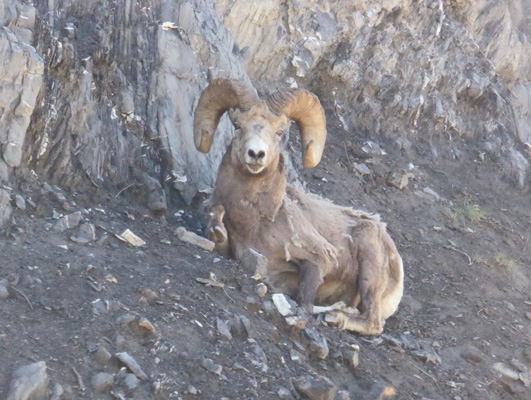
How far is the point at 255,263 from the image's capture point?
8.87 metres

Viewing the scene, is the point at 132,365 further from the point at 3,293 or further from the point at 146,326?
the point at 3,293

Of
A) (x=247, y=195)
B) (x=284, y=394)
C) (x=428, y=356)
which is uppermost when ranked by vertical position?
(x=247, y=195)

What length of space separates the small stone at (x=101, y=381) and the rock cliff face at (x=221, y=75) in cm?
300

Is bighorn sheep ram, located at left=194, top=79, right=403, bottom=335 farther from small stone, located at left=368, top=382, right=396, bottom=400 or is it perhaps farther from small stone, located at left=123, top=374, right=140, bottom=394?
small stone, located at left=123, top=374, right=140, bottom=394

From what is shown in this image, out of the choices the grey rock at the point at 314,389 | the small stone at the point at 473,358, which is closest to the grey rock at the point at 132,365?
the grey rock at the point at 314,389

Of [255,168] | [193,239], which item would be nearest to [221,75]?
[255,168]

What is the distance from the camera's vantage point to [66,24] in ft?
33.0

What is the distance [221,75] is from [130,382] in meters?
6.84

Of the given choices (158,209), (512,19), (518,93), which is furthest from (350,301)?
(512,19)

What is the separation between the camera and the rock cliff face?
359 inches

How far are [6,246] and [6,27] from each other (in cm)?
252

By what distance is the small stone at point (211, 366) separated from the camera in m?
6.61

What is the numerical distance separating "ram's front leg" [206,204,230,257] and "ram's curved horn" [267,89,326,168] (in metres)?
1.24

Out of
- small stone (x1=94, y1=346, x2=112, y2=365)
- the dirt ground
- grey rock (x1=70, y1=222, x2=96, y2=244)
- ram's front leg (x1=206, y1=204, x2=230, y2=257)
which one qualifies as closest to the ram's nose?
ram's front leg (x1=206, y1=204, x2=230, y2=257)
